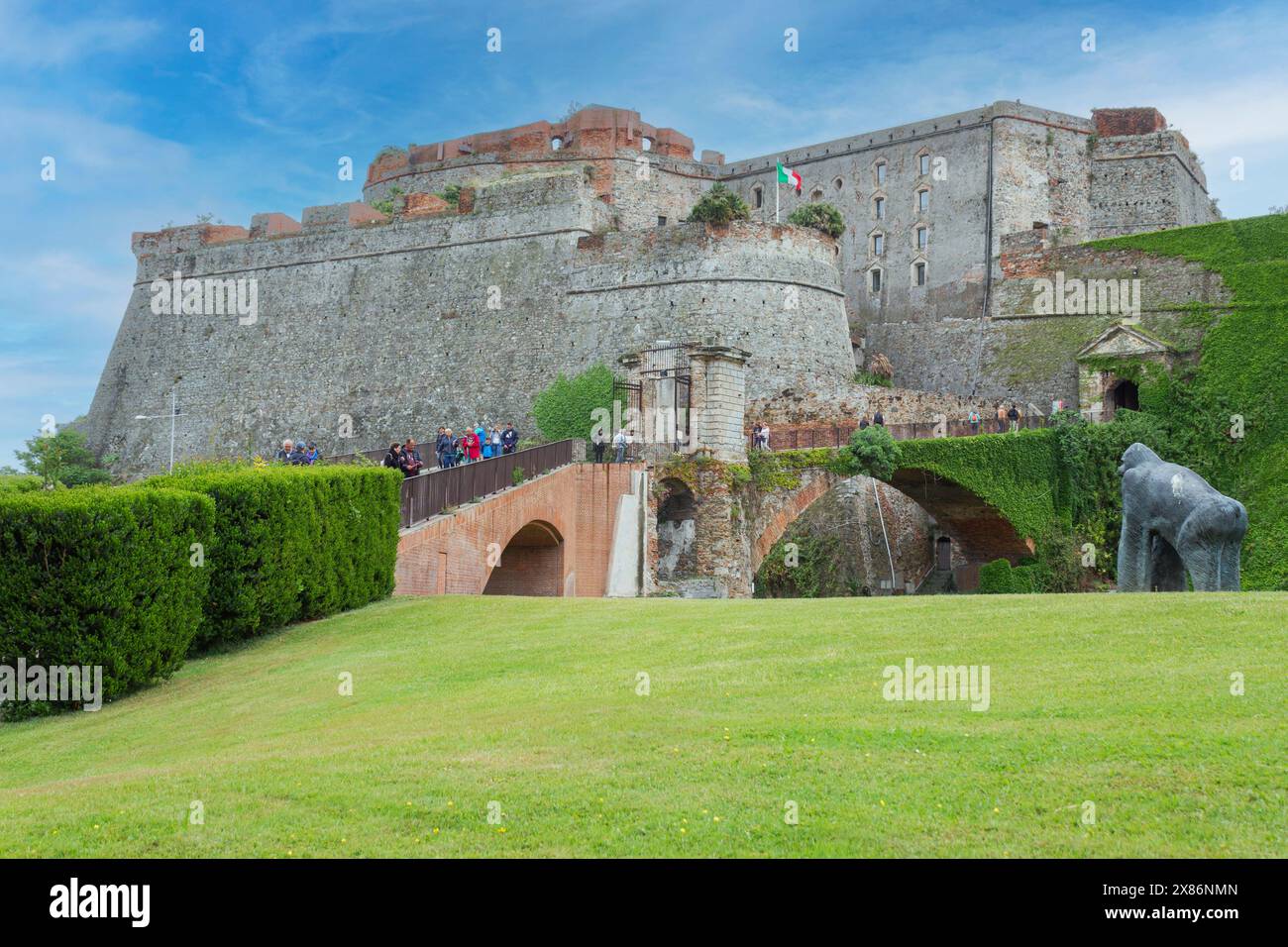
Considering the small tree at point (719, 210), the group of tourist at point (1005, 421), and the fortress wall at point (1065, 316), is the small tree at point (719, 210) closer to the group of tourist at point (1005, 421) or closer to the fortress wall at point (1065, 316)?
the fortress wall at point (1065, 316)

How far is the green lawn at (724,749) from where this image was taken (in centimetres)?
834

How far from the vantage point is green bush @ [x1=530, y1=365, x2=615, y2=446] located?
148 feet

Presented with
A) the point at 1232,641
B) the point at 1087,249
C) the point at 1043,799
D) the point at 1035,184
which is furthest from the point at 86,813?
the point at 1035,184

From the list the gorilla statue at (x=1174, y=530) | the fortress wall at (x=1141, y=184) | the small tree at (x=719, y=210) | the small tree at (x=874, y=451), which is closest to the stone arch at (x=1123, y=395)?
the small tree at (x=874, y=451)

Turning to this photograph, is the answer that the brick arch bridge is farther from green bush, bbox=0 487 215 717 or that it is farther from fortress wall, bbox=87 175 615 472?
fortress wall, bbox=87 175 615 472

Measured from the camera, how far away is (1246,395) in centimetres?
4053

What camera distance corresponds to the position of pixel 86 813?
31.9 ft

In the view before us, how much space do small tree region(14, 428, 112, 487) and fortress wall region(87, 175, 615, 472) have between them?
1211mm

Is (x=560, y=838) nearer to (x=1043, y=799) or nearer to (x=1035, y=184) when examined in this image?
(x=1043, y=799)

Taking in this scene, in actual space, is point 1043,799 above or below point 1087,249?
below

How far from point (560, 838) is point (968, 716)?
3939 mm

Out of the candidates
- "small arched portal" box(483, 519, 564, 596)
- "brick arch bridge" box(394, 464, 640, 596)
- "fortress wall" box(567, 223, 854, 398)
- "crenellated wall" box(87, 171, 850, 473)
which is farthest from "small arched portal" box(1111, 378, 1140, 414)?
"small arched portal" box(483, 519, 564, 596)

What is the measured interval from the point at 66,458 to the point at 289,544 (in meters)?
41.8
